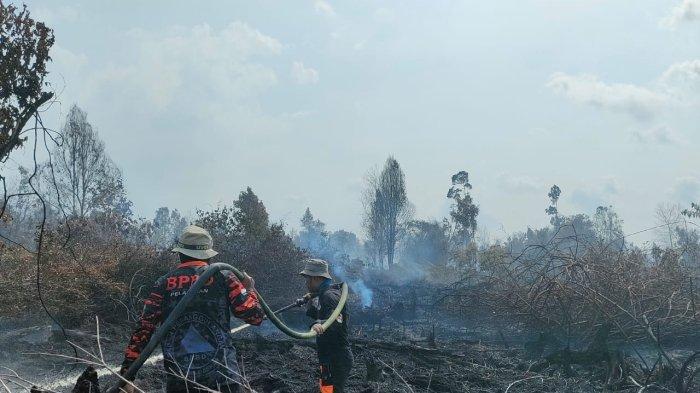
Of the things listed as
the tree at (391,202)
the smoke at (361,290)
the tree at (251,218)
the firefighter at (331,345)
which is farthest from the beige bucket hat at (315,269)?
the tree at (391,202)

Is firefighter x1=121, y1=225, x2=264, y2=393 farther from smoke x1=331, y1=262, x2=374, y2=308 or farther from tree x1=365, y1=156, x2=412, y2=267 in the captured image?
tree x1=365, y1=156, x2=412, y2=267

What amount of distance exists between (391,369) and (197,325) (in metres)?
5.44

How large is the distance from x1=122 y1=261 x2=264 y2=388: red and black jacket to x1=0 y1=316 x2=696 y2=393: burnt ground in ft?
8.75

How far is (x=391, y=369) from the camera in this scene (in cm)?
849

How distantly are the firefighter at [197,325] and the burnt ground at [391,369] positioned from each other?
267 centimetres

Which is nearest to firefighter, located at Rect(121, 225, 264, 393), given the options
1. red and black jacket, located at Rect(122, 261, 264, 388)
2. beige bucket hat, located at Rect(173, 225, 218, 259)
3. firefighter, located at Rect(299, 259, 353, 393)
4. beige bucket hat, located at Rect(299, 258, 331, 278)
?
red and black jacket, located at Rect(122, 261, 264, 388)

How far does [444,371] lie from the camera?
8.91m

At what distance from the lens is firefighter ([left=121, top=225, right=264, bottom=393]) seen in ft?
12.0

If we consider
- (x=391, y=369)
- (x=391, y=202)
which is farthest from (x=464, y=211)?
(x=391, y=369)

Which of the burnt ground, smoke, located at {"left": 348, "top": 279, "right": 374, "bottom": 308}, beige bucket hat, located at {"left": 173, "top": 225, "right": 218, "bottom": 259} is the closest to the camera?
beige bucket hat, located at {"left": 173, "top": 225, "right": 218, "bottom": 259}

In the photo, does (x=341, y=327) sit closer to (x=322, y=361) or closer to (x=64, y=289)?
(x=322, y=361)

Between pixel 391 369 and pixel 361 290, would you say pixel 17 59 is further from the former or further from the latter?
pixel 361 290

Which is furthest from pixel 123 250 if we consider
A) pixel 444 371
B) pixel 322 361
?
pixel 322 361

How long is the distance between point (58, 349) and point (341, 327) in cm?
848
